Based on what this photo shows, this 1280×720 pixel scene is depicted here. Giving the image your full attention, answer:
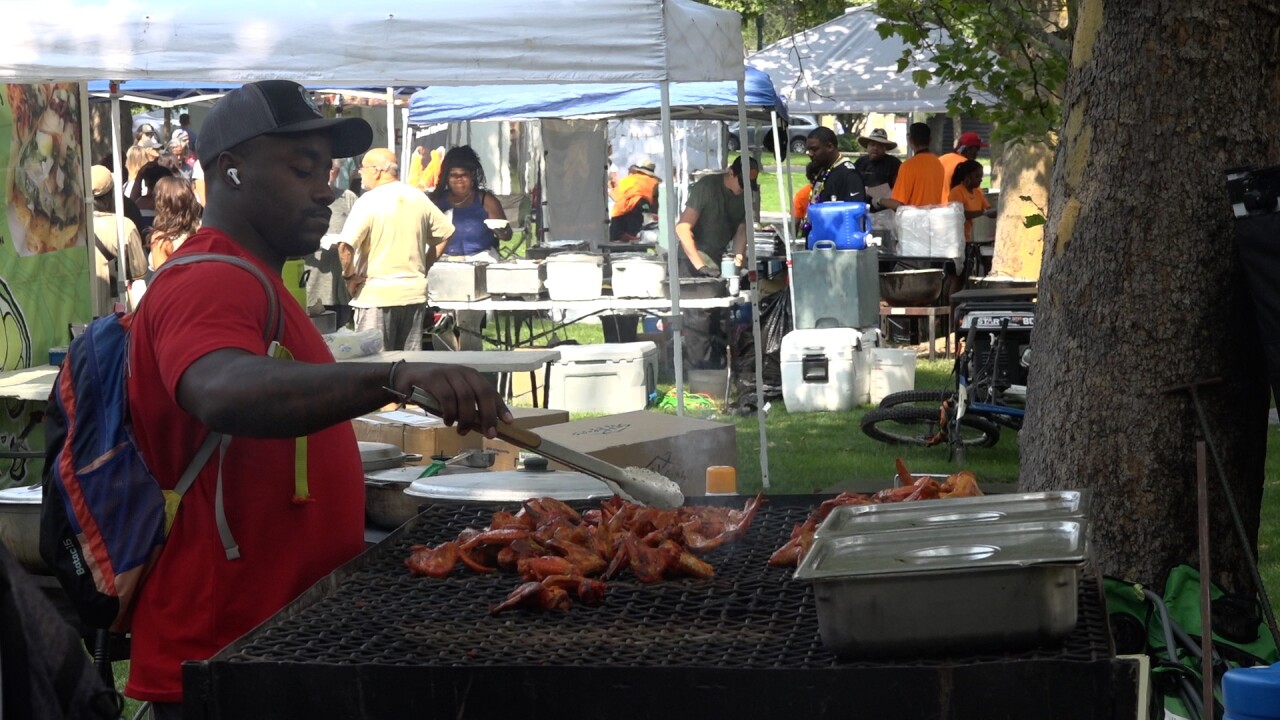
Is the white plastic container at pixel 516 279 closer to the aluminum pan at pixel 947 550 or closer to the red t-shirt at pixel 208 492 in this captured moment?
the red t-shirt at pixel 208 492

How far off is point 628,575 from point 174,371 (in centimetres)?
123

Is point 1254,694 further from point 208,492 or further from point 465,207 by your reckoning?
point 465,207

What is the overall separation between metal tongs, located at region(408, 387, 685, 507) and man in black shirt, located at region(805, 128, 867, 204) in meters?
11.9

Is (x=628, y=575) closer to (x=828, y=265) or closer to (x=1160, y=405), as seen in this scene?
(x=1160, y=405)

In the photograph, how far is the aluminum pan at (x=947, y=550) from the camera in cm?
240

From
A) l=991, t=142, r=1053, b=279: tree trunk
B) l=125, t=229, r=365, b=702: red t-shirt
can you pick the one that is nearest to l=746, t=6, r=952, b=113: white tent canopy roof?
l=991, t=142, r=1053, b=279: tree trunk

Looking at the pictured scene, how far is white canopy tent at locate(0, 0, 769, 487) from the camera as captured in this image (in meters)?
7.71

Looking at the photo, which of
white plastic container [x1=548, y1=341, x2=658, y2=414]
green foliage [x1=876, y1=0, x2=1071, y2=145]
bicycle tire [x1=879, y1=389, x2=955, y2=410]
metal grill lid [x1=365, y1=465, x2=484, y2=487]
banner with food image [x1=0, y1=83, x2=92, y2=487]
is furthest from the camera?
white plastic container [x1=548, y1=341, x2=658, y2=414]

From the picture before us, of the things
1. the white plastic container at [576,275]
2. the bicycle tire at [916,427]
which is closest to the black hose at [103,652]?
the bicycle tire at [916,427]

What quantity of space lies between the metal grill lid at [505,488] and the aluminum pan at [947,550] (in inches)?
51.9

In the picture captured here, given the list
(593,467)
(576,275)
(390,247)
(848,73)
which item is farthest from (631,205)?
(593,467)

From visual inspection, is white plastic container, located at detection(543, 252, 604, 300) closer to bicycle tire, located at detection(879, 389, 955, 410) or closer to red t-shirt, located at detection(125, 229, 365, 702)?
bicycle tire, located at detection(879, 389, 955, 410)

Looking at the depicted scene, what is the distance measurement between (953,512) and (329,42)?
Result: 5766 mm

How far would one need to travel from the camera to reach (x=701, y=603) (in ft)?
Answer: 9.88
